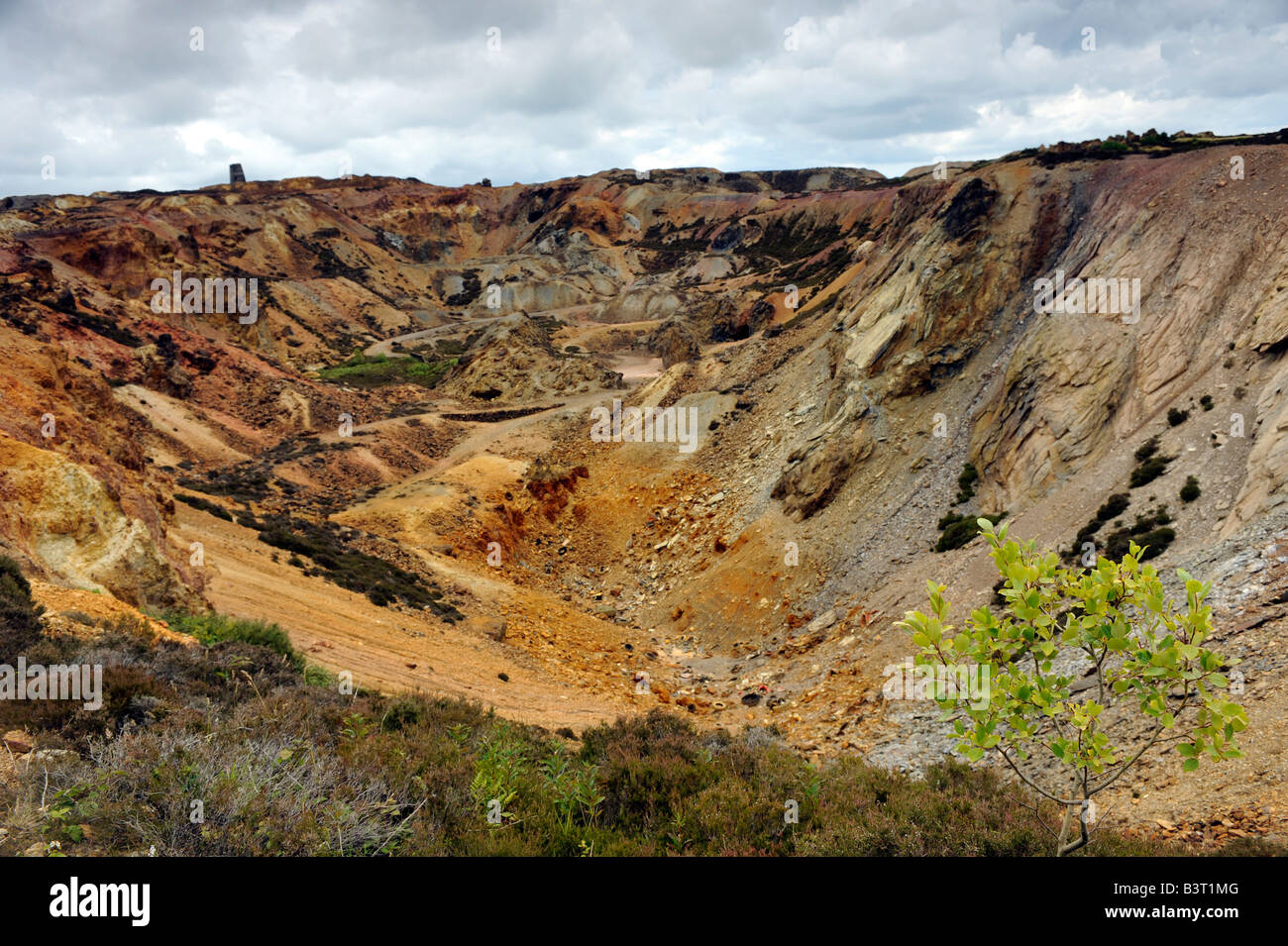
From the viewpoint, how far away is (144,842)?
14.8 ft

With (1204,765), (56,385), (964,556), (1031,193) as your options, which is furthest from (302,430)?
(1204,765)

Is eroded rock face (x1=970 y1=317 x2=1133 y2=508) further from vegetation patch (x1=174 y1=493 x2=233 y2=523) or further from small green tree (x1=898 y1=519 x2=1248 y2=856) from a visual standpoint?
vegetation patch (x1=174 y1=493 x2=233 y2=523)

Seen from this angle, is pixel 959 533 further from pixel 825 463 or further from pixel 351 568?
pixel 351 568

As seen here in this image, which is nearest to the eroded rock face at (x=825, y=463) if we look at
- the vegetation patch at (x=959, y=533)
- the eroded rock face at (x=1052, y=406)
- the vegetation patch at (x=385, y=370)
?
the eroded rock face at (x=1052, y=406)

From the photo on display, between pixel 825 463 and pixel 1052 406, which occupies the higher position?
pixel 1052 406

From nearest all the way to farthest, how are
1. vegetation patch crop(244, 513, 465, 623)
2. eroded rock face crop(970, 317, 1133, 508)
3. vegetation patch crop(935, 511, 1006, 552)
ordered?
eroded rock face crop(970, 317, 1133, 508) < vegetation patch crop(935, 511, 1006, 552) < vegetation patch crop(244, 513, 465, 623)

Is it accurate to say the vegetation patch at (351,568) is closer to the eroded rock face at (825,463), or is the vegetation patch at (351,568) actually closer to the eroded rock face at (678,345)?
the eroded rock face at (825,463)

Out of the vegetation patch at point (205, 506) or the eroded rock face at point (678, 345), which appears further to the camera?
the eroded rock face at point (678, 345)

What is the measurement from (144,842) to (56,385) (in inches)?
562

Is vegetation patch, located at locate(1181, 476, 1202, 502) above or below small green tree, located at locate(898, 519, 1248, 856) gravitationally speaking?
above

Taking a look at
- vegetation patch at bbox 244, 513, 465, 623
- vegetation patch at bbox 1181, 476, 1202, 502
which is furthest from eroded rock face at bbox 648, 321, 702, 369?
vegetation patch at bbox 1181, 476, 1202, 502

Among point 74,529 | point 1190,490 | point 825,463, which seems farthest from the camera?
point 825,463

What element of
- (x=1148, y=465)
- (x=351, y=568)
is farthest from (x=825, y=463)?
(x=351, y=568)
